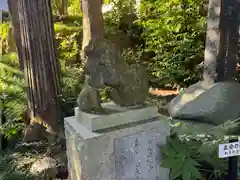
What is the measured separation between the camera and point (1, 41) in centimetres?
595

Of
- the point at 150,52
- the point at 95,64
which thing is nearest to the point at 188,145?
the point at 95,64

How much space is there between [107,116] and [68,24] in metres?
5.69

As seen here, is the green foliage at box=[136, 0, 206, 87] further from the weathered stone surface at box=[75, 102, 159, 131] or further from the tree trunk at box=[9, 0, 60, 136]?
the weathered stone surface at box=[75, 102, 159, 131]

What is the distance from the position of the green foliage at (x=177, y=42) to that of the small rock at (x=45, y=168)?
3620mm

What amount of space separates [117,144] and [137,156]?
23cm

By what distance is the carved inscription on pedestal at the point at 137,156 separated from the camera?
2.08m

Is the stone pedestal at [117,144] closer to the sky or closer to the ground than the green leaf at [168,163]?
closer to the sky

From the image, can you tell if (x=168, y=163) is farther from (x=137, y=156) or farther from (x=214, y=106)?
(x=214, y=106)

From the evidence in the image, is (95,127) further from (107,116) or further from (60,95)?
(60,95)

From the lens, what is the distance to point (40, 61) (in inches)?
124

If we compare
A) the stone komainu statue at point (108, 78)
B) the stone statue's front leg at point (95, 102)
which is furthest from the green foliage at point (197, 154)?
the stone statue's front leg at point (95, 102)

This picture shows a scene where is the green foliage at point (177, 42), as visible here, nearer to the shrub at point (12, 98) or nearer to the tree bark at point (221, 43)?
the tree bark at point (221, 43)

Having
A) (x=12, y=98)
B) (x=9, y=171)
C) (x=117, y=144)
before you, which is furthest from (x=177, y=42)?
(x=9, y=171)

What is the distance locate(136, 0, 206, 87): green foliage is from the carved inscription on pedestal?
359 cm
